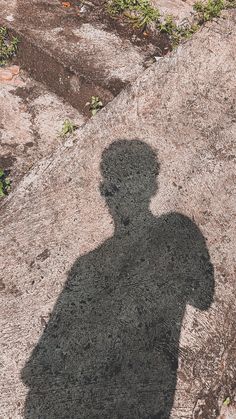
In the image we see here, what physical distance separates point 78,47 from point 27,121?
0.82 m

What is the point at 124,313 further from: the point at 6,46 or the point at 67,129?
the point at 6,46

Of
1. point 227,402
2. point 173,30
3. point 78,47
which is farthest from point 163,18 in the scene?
point 227,402

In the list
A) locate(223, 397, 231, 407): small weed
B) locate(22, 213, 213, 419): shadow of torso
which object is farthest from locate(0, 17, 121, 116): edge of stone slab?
locate(223, 397, 231, 407): small weed

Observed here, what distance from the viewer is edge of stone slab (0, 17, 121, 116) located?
341 cm

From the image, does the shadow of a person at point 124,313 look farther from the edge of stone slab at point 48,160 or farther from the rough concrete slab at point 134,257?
the edge of stone slab at point 48,160

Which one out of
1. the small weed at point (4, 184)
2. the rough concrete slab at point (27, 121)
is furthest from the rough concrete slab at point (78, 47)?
the small weed at point (4, 184)

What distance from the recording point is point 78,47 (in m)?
3.71

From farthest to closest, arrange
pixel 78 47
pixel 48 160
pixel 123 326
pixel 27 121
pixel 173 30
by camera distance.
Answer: pixel 173 30 → pixel 78 47 → pixel 27 121 → pixel 48 160 → pixel 123 326

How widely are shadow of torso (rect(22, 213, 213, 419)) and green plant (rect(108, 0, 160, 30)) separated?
2.20 m

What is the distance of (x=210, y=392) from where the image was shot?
7.43 feet

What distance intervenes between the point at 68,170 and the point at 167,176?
26.7 inches

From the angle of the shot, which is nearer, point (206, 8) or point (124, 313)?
point (124, 313)

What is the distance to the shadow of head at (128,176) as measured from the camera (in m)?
2.80

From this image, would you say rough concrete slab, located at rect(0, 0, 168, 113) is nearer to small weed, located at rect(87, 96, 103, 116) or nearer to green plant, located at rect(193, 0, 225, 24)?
small weed, located at rect(87, 96, 103, 116)
